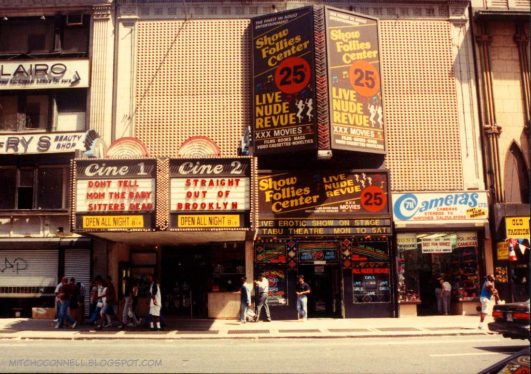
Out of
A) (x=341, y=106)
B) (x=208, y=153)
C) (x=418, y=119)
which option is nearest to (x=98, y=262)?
(x=208, y=153)

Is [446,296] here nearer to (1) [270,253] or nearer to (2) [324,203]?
(2) [324,203]

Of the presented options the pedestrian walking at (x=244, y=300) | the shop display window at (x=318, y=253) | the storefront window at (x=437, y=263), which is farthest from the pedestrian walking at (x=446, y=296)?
the pedestrian walking at (x=244, y=300)

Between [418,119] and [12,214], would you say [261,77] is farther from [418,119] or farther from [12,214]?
[12,214]

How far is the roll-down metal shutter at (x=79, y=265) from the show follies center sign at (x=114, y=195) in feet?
17.5

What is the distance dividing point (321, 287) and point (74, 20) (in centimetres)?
1763

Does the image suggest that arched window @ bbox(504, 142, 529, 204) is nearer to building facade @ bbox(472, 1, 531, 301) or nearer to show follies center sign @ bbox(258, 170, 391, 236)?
building facade @ bbox(472, 1, 531, 301)

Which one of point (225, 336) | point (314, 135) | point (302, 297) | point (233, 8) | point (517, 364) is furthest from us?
point (233, 8)

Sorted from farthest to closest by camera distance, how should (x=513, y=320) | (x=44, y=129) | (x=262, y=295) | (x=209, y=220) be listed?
(x=44, y=129) → (x=262, y=295) → (x=209, y=220) → (x=513, y=320)

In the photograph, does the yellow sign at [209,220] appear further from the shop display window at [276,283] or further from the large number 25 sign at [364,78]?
the large number 25 sign at [364,78]

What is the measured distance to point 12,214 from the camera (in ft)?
73.0

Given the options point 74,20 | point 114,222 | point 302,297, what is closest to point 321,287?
point 302,297

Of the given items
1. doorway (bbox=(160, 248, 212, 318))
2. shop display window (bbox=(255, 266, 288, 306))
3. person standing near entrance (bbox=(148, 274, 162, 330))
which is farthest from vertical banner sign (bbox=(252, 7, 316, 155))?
person standing near entrance (bbox=(148, 274, 162, 330))

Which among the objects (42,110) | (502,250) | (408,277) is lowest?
(408,277)

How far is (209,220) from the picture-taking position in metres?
17.2
